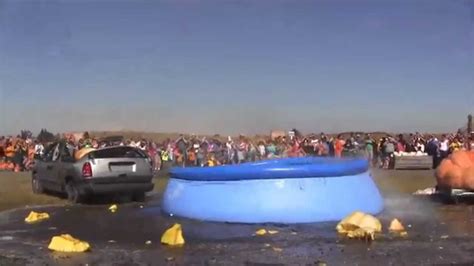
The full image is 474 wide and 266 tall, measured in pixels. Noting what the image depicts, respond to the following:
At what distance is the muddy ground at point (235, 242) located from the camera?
6.94 m

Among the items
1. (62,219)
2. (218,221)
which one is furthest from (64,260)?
(62,219)

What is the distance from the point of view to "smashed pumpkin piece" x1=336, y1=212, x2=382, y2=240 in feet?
26.6

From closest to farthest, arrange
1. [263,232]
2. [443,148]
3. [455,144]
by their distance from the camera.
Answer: [263,232] < [455,144] < [443,148]

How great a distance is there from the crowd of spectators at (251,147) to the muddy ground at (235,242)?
4.28 m

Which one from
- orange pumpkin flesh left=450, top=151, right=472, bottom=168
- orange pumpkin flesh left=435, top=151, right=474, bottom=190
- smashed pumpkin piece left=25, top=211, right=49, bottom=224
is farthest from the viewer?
orange pumpkin flesh left=450, top=151, right=472, bottom=168

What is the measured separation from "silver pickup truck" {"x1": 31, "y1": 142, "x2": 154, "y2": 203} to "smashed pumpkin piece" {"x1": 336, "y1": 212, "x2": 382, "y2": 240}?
6.49 meters

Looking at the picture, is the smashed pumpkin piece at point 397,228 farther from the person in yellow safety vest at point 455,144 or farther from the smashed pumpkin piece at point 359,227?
the person in yellow safety vest at point 455,144

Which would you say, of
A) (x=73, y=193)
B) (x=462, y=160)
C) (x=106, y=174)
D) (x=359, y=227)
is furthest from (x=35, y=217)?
(x=462, y=160)

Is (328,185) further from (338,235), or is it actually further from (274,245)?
(274,245)

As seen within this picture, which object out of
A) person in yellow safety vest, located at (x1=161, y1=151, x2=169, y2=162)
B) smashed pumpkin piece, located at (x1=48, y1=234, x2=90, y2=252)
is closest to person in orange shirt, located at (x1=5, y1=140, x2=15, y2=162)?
person in yellow safety vest, located at (x1=161, y1=151, x2=169, y2=162)

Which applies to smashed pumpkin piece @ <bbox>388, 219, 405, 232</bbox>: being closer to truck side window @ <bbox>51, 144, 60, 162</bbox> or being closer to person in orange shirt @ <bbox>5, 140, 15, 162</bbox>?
truck side window @ <bbox>51, 144, 60, 162</bbox>

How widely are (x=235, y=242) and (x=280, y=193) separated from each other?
5.20 ft

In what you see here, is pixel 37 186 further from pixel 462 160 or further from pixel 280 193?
pixel 462 160

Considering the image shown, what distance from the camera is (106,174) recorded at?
45.9 feet
